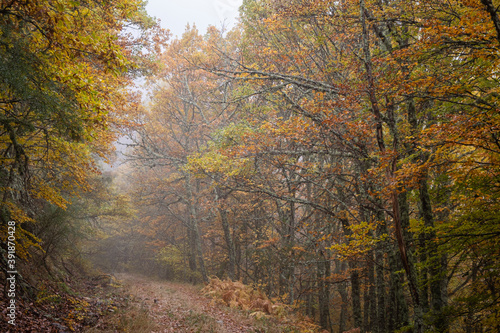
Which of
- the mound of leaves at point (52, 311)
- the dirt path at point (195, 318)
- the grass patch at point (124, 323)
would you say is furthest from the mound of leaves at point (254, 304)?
the mound of leaves at point (52, 311)

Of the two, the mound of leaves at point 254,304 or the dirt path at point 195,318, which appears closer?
Result: the dirt path at point 195,318

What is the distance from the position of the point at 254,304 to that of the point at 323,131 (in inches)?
325

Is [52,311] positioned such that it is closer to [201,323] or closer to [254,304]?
[201,323]

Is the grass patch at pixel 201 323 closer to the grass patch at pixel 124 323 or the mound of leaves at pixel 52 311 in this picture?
the grass patch at pixel 124 323

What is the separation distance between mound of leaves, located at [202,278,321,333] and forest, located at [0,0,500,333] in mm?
654

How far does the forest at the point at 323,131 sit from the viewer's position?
14.4 ft

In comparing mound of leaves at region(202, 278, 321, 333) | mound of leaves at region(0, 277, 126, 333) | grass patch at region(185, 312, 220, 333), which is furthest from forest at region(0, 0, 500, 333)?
grass patch at region(185, 312, 220, 333)

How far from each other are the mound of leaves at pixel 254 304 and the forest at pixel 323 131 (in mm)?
654

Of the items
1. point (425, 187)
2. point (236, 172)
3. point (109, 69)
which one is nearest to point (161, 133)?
point (236, 172)

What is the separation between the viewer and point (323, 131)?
300 inches

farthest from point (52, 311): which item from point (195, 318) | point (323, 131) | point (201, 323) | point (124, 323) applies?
point (323, 131)

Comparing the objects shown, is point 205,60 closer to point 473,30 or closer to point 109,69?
point 109,69

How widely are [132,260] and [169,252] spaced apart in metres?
9.70

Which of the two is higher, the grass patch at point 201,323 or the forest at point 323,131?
the forest at point 323,131
